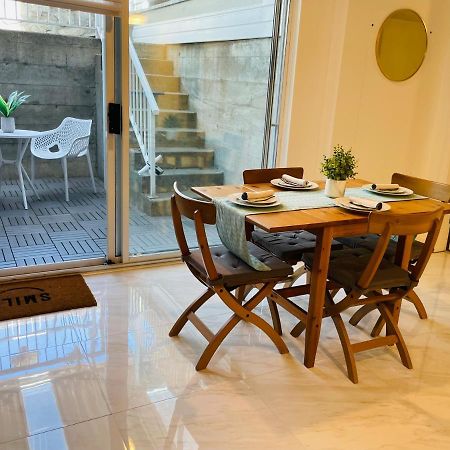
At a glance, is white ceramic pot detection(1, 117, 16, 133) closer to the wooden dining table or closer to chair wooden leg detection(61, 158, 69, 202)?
chair wooden leg detection(61, 158, 69, 202)

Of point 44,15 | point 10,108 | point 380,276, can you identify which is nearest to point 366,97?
point 380,276

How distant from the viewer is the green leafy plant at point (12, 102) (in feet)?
13.6

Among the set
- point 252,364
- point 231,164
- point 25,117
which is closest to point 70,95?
point 25,117

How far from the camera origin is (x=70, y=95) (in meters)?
4.18

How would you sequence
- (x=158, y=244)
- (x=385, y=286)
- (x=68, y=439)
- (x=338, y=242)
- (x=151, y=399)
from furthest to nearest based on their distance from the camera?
(x=158, y=244) → (x=338, y=242) → (x=385, y=286) → (x=151, y=399) → (x=68, y=439)

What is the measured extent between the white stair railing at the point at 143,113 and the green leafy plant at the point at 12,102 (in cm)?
144

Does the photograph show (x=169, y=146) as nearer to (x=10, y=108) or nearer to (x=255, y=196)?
(x=255, y=196)

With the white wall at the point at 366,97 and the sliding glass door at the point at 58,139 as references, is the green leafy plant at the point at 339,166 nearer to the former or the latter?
the white wall at the point at 366,97

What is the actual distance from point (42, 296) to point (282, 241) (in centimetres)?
152

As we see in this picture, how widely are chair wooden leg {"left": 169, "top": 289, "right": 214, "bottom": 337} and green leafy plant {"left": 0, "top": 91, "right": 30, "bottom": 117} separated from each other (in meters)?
2.71

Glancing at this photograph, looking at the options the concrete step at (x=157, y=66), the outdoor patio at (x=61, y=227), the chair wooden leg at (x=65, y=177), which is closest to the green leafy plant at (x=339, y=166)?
the outdoor patio at (x=61, y=227)

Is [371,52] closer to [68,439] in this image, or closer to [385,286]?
[385,286]

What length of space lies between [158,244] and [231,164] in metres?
0.88

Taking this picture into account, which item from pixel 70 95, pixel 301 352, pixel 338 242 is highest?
pixel 70 95
